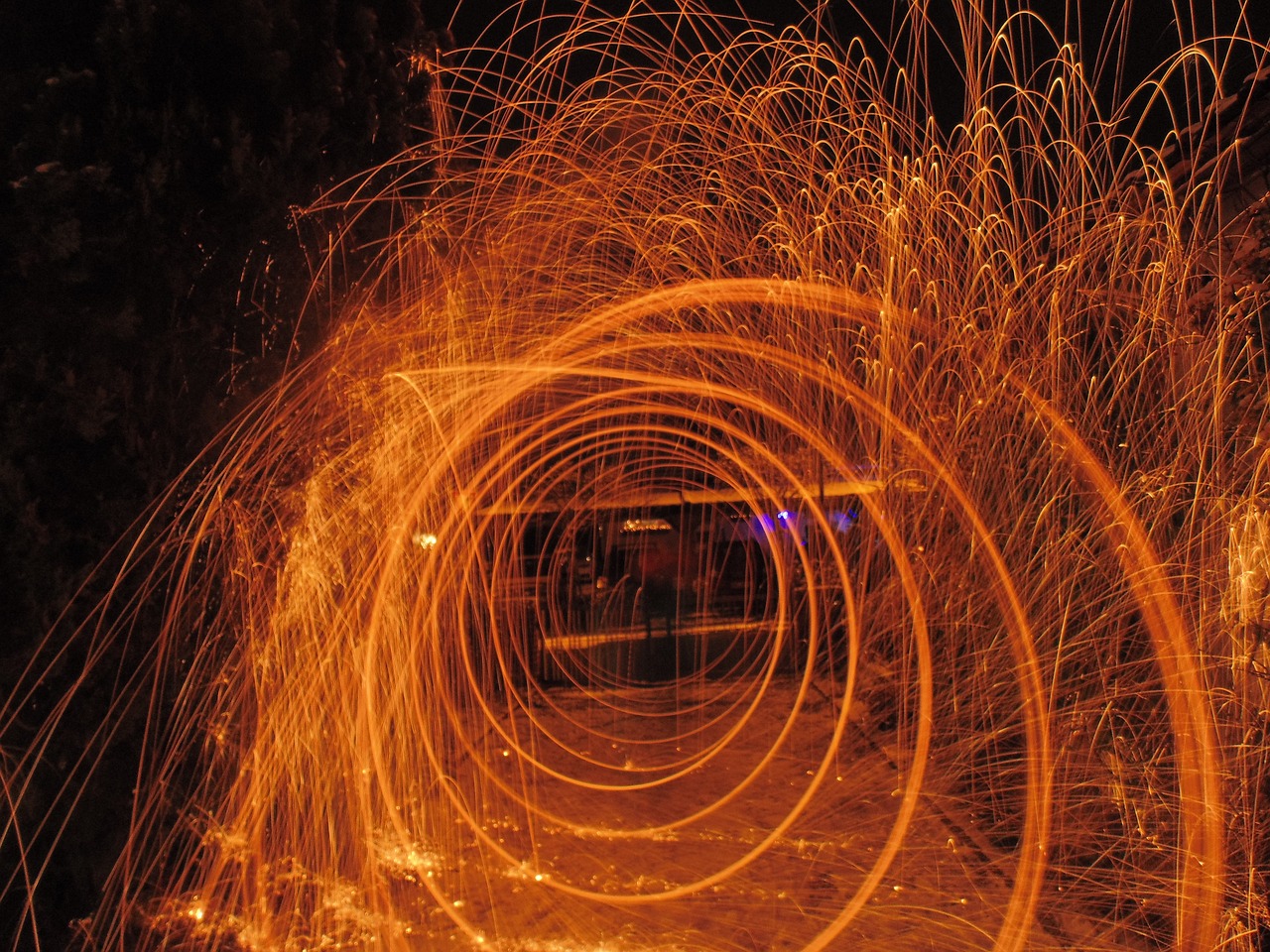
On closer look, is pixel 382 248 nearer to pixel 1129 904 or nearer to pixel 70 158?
pixel 70 158

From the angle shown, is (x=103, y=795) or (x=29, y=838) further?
(x=103, y=795)

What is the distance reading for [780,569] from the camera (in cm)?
749

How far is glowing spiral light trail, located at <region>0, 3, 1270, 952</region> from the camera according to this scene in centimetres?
388

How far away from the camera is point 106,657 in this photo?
11.1ft

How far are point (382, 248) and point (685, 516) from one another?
24.9 ft

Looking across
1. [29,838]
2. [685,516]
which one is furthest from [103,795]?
[685,516]

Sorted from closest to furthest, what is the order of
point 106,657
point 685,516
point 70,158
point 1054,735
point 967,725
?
point 70,158 → point 106,657 → point 1054,735 → point 967,725 → point 685,516

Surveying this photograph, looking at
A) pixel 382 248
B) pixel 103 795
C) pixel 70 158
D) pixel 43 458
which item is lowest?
pixel 103 795

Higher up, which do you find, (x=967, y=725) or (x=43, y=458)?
(x=43, y=458)

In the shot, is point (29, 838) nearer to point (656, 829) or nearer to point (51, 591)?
point (51, 591)

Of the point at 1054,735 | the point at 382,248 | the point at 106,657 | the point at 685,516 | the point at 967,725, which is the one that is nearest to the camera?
the point at 106,657

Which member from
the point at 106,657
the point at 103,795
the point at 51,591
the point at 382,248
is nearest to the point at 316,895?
the point at 103,795

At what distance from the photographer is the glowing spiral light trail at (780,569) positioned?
12.7 ft

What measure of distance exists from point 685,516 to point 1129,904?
786 cm
